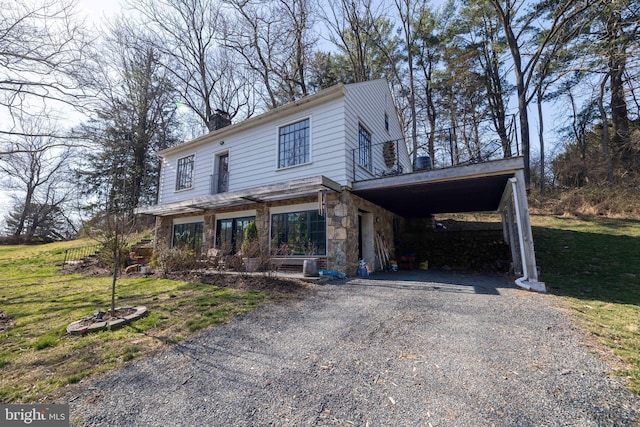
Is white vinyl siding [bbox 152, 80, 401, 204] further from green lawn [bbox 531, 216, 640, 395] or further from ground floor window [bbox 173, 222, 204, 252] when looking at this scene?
green lawn [bbox 531, 216, 640, 395]

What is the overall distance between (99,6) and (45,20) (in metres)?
1.16

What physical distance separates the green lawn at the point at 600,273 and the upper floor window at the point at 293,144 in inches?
279

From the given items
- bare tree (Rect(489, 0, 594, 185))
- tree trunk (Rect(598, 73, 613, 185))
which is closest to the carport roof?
bare tree (Rect(489, 0, 594, 185))

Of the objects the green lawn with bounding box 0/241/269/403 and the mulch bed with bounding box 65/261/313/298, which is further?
the mulch bed with bounding box 65/261/313/298

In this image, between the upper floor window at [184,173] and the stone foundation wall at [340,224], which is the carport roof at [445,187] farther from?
the upper floor window at [184,173]

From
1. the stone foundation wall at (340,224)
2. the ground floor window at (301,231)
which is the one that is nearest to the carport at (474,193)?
the stone foundation wall at (340,224)

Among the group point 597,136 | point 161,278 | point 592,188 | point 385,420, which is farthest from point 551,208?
point 161,278

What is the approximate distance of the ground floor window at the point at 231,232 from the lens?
9558mm

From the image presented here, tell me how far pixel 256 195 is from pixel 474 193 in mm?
6896

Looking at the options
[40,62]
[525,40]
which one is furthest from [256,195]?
[525,40]

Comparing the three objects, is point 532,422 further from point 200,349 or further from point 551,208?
point 551,208

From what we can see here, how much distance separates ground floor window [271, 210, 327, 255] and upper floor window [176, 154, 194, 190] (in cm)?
506

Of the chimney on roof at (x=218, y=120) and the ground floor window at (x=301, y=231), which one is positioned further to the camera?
the chimney on roof at (x=218, y=120)

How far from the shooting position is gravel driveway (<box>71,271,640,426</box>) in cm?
189
